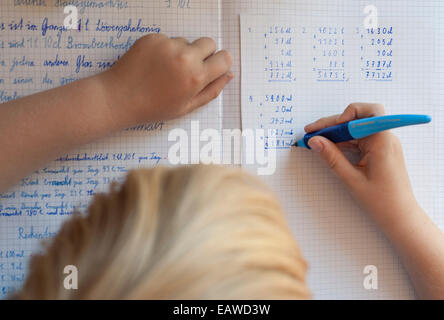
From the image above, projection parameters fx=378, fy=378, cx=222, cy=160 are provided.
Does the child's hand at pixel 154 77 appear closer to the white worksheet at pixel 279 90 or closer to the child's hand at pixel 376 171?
the white worksheet at pixel 279 90

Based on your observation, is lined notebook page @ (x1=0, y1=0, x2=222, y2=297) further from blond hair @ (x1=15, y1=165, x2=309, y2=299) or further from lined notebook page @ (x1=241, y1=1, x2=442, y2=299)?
blond hair @ (x1=15, y1=165, x2=309, y2=299)

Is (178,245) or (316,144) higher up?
(316,144)

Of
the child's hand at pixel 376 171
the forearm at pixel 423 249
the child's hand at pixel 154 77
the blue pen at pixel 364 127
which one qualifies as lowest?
the forearm at pixel 423 249

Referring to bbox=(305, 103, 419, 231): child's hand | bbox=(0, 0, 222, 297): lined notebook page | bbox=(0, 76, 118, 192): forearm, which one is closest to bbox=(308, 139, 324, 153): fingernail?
bbox=(305, 103, 419, 231): child's hand

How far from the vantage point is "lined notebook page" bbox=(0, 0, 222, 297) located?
549 millimetres

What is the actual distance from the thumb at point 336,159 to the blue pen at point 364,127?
0.01 m

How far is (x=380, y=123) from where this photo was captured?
0.52m

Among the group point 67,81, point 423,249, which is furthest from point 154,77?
point 423,249

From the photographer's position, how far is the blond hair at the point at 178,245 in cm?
26

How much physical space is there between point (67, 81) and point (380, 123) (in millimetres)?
450

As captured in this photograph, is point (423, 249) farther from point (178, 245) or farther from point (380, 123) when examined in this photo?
point (178, 245)

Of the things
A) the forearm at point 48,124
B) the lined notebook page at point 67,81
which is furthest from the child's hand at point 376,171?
the forearm at point 48,124

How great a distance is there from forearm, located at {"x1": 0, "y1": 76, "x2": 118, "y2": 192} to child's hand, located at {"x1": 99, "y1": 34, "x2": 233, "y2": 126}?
0.02 meters
